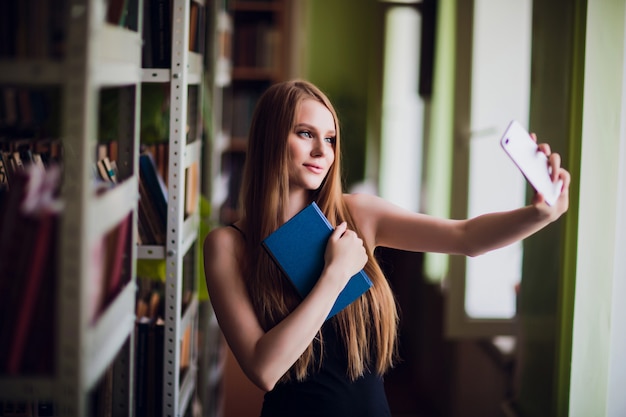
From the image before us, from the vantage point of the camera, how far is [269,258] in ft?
4.61

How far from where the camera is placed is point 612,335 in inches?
67.5

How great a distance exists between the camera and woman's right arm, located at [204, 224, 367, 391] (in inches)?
48.9

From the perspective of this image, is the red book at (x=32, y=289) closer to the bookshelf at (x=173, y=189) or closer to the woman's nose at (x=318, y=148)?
the woman's nose at (x=318, y=148)

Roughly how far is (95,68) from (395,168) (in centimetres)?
407

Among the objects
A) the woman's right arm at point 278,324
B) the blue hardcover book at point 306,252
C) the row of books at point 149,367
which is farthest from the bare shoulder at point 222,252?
the row of books at point 149,367

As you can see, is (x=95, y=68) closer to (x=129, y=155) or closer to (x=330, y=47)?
(x=129, y=155)

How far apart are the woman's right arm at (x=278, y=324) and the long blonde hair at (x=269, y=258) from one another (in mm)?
49

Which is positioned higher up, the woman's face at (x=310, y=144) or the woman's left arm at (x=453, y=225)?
the woman's face at (x=310, y=144)

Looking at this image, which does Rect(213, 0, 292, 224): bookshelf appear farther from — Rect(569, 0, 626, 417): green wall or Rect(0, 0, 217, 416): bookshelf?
→ Rect(569, 0, 626, 417): green wall

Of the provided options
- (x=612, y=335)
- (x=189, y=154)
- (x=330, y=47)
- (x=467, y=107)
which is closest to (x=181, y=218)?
(x=189, y=154)

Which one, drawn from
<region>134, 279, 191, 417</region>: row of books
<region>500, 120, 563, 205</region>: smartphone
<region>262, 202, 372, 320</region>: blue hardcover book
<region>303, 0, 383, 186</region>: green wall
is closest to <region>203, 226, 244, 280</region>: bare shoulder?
<region>262, 202, 372, 320</region>: blue hardcover book

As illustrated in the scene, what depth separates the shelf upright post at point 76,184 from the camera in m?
0.96

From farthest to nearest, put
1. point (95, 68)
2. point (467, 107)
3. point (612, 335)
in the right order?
point (467, 107), point (612, 335), point (95, 68)

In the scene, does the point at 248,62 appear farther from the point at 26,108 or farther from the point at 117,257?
the point at 117,257
